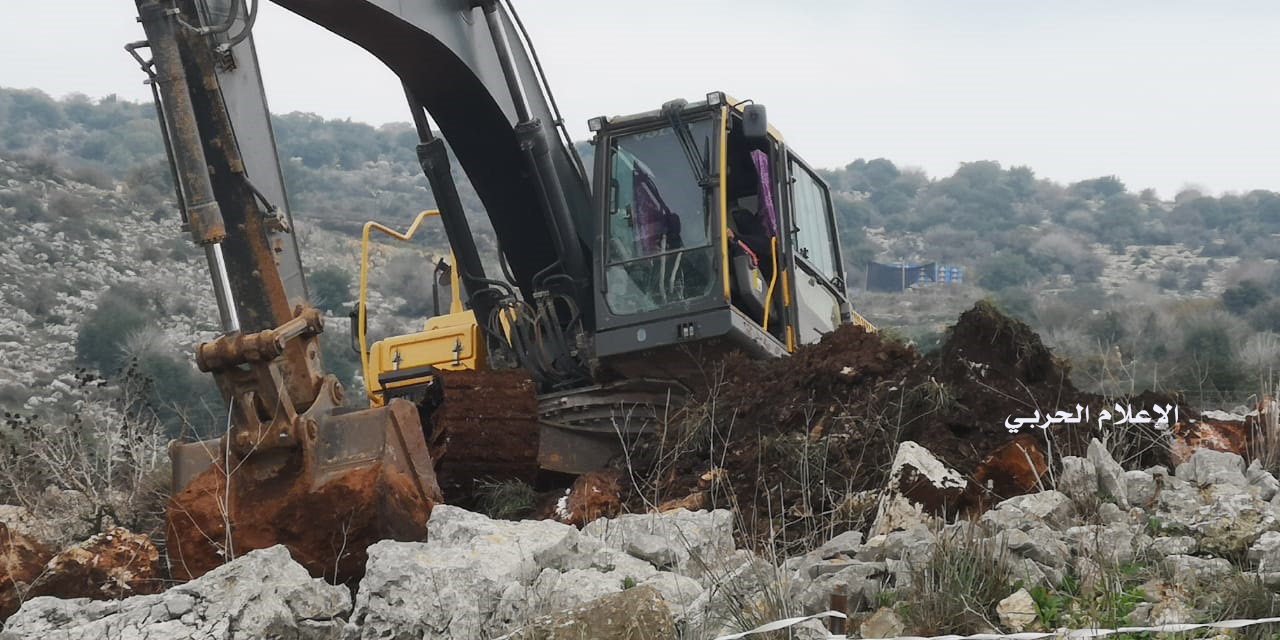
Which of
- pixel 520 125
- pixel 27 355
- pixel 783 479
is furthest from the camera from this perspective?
pixel 27 355

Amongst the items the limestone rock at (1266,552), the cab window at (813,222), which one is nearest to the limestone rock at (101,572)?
the limestone rock at (1266,552)

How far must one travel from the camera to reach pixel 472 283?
10.5m

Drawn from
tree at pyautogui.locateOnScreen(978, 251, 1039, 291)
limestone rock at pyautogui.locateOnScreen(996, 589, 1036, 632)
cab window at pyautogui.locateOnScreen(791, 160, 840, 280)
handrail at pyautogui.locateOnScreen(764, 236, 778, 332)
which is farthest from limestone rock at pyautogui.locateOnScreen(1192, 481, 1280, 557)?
tree at pyautogui.locateOnScreen(978, 251, 1039, 291)

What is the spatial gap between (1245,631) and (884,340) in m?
3.81

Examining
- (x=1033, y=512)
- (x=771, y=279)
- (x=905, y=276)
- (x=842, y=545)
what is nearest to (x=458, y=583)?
(x=842, y=545)

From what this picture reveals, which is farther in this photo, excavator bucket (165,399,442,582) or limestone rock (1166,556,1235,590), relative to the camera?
excavator bucket (165,399,442,582)

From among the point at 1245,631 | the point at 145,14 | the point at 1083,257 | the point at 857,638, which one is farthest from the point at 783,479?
the point at 1083,257

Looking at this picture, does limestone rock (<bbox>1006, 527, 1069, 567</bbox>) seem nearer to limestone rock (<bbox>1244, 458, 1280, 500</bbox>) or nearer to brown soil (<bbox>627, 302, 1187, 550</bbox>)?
brown soil (<bbox>627, 302, 1187, 550</bbox>)

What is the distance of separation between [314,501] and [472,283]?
12.1 ft

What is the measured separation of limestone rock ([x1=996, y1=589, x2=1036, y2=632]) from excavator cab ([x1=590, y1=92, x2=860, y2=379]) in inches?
156

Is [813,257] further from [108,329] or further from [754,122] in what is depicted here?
[108,329]

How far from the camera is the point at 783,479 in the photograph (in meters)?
8.11

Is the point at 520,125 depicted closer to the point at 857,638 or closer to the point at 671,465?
the point at 671,465

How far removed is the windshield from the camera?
9.90 metres
